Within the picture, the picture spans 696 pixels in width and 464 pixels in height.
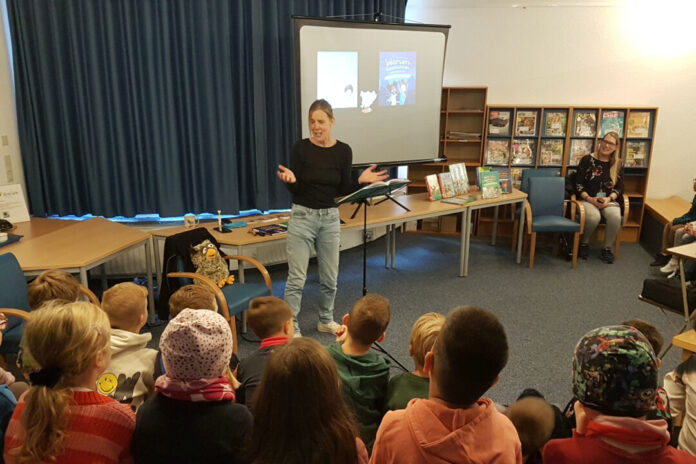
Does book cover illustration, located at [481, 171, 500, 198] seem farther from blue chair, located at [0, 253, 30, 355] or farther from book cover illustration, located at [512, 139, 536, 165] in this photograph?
blue chair, located at [0, 253, 30, 355]

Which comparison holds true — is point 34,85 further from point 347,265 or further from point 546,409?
point 546,409

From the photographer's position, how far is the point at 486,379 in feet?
3.86

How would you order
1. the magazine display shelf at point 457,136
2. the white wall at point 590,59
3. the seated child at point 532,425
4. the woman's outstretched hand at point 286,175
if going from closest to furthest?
the seated child at point 532,425 → the woman's outstretched hand at point 286,175 → the white wall at point 590,59 → the magazine display shelf at point 457,136

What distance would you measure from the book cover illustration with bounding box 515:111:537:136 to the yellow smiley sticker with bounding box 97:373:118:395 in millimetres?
5180

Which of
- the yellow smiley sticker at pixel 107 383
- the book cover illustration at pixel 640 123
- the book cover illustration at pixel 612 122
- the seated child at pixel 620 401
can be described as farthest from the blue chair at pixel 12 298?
the book cover illustration at pixel 640 123

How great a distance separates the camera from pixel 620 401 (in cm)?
116

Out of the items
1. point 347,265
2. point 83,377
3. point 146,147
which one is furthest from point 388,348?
point 146,147

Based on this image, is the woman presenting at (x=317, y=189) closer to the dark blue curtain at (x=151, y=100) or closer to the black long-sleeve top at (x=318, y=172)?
the black long-sleeve top at (x=318, y=172)

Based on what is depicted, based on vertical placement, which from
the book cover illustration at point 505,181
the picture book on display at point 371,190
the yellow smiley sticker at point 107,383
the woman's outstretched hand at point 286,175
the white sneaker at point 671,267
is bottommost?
the white sneaker at point 671,267

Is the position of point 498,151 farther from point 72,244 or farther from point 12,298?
point 12,298

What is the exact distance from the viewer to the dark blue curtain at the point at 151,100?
430cm

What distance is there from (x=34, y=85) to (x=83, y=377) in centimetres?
381

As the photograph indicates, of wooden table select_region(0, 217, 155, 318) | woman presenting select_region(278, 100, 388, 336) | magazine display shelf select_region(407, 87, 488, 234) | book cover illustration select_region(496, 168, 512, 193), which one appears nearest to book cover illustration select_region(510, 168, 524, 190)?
magazine display shelf select_region(407, 87, 488, 234)

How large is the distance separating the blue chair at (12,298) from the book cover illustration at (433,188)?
3433 millimetres
